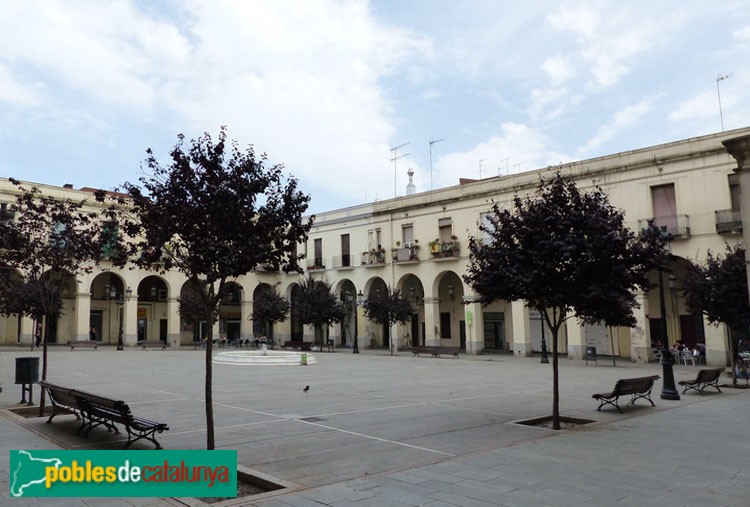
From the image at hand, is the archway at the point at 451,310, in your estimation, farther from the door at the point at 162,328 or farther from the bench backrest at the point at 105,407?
the bench backrest at the point at 105,407

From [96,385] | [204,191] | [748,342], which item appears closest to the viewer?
[204,191]

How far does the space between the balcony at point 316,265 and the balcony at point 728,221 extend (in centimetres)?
2770

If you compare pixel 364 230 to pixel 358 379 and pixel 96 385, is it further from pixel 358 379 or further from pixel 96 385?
pixel 96 385

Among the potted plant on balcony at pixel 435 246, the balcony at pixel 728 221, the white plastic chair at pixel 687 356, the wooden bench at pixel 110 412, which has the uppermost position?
the potted plant on balcony at pixel 435 246

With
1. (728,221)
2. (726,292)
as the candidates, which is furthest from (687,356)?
(726,292)

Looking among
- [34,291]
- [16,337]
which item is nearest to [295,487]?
[34,291]

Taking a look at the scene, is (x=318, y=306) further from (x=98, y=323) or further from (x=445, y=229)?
(x=98, y=323)

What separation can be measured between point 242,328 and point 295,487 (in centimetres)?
4250

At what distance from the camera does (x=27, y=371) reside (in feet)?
37.9

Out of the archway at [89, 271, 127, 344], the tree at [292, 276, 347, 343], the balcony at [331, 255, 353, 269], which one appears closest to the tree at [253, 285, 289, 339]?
Result: the tree at [292, 276, 347, 343]

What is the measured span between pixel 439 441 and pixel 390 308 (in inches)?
1073

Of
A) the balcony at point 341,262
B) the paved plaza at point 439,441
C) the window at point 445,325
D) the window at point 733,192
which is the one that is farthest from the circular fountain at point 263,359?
the window at point 733,192

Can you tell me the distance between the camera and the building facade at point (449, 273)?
26.1 m

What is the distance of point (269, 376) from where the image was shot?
20016 millimetres
